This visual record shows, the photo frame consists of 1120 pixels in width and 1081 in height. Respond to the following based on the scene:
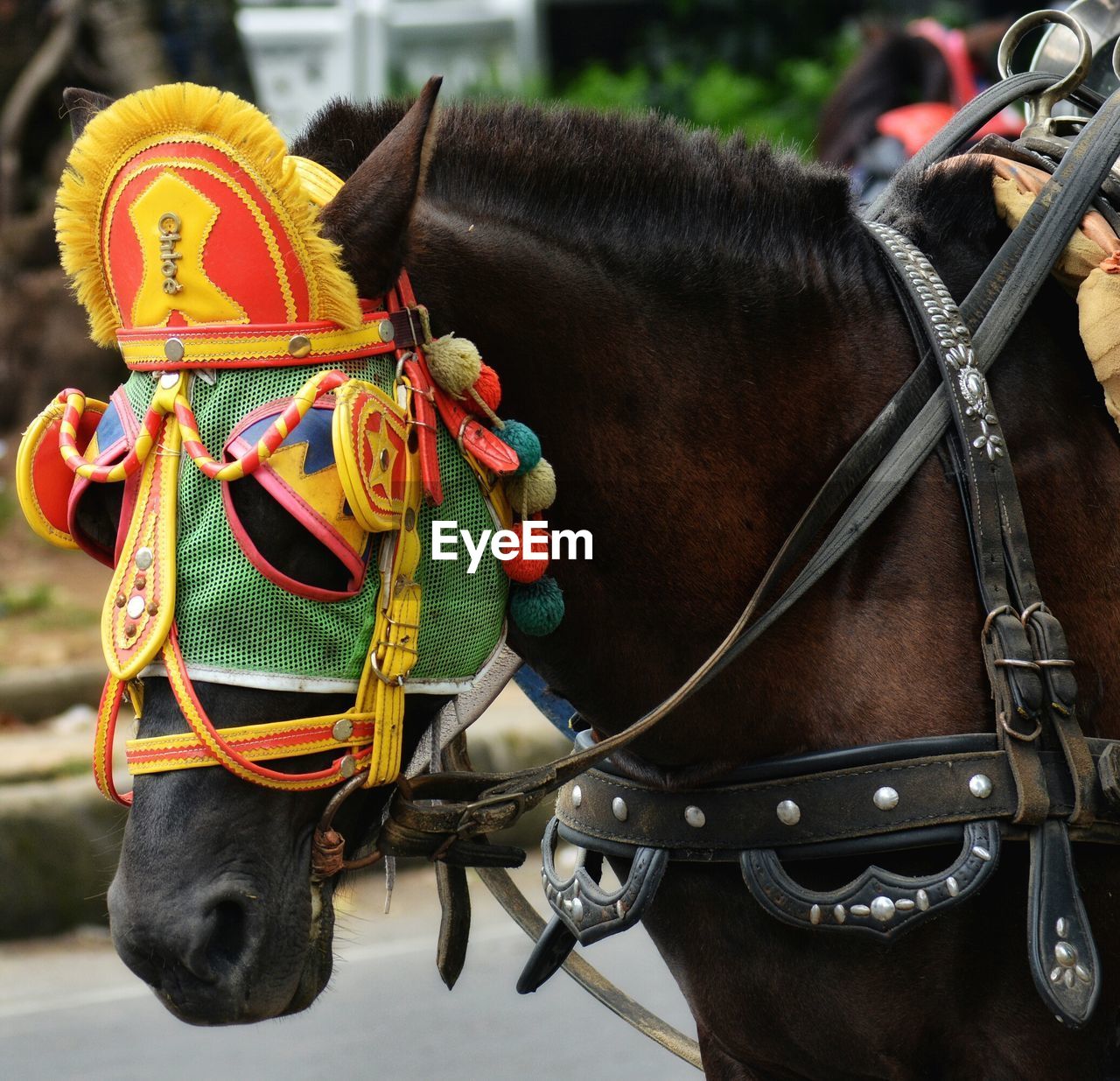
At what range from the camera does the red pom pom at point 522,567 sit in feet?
5.41

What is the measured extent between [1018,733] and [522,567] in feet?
1.89

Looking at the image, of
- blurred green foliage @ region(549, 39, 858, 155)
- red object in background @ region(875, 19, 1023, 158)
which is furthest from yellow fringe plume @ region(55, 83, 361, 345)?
blurred green foliage @ region(549, 39, 858, 155)

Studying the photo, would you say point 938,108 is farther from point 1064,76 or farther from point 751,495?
point 751,495

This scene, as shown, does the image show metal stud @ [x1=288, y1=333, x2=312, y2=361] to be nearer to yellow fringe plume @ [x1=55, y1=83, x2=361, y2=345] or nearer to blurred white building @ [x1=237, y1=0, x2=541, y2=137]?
yellow fringe plume @ [x1=55, y1=83, x2=361, y2=345]

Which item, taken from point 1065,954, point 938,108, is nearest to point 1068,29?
point 1065,954

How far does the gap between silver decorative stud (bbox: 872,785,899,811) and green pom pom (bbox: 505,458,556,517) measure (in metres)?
0.49

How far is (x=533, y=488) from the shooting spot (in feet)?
5.32

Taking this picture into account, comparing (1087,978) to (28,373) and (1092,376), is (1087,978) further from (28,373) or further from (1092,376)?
(28,373)

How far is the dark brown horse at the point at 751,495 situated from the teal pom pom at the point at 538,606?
1.5 inches

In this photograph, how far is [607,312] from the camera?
1689 mm

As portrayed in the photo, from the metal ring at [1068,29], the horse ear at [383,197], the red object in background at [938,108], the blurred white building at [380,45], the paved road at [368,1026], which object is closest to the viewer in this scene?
the horse ear at [383,197]

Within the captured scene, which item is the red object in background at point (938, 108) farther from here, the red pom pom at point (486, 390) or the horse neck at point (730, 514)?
the red pom pom at point (486, 390)

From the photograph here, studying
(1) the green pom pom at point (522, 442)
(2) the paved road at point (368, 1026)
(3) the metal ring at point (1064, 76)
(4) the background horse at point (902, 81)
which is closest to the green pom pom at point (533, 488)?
(1) the green pom pom at point (522, 442)

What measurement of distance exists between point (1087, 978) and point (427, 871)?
4.05 metres
